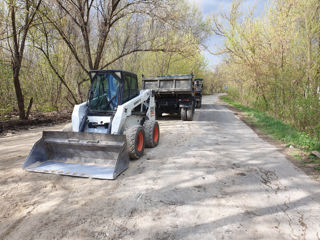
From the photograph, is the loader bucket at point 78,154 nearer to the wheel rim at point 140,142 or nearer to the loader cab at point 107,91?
the wheel rim at point 140,142

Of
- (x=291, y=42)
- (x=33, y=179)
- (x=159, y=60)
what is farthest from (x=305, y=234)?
(x=159, y=60)

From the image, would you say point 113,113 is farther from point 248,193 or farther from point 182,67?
point 182,67

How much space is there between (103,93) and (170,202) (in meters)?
3.28

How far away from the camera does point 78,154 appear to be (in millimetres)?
4254

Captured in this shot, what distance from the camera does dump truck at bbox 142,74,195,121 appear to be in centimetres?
996

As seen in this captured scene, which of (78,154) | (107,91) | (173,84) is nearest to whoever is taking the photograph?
(78,154)

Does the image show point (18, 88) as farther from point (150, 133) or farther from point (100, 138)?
point (100, 138)

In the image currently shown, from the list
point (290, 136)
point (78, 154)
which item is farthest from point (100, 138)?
point (290, 136)

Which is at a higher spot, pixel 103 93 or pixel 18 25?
pixel 18 25

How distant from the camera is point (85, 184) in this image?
348cm

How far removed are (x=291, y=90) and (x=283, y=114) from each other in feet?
4.94

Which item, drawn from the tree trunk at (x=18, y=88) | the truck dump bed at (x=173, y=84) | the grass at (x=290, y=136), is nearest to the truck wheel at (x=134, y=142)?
the grass at (x=290, y=136)

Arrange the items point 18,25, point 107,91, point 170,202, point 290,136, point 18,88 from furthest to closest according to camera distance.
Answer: point 18,88 → point 18,25 → point 290,136 → point 107,91 → point 170,202

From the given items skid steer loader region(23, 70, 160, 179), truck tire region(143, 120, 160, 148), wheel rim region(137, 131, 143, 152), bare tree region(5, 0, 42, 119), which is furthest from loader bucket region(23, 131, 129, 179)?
bare tree region(5, 0, 42, 119)
